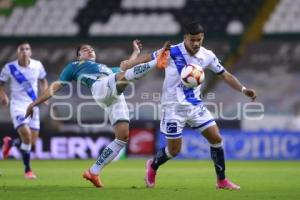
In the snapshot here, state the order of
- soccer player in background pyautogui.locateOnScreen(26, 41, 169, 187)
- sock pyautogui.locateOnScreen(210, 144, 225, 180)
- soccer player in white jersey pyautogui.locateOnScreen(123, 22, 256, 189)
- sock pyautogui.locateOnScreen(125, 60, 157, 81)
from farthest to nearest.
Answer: sock pyautogui.locateOnScreen(210, 144, 225, 180)
soccer player in white jersey pyautogui.locateOnScreen(123, 22, 256, 189)
soccer player in background pyautogui.locateOnScreen(26, 41, 169, 187)
sock pyautogui.locateOnScreen(125, 60, 157, 81)

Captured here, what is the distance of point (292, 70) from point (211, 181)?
38.4 feet

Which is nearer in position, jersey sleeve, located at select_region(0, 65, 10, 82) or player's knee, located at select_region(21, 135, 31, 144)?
player's knee, located at select_region(21, 135, 31, 144)

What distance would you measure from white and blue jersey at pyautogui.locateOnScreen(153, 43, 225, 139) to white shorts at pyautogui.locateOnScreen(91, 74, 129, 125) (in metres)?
0.70

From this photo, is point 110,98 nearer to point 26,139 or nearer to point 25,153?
point 25,153

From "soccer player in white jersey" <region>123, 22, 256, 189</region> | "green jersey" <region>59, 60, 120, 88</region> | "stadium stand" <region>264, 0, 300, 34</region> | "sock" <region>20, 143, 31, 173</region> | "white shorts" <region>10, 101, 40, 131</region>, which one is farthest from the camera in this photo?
"stadium stand" <region>264, 0, 300, 34</region>

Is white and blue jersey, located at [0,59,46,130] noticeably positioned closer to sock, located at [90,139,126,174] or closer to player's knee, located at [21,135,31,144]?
player's knee, located at [21,135,31,144]

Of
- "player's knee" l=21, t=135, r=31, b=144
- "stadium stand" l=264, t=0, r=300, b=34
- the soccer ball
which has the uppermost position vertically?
"stadium stand" l=264, t=0, r=300, b=34

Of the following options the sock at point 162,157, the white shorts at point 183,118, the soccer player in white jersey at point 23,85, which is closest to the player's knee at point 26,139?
the soccer player in white jersey at point 23,85

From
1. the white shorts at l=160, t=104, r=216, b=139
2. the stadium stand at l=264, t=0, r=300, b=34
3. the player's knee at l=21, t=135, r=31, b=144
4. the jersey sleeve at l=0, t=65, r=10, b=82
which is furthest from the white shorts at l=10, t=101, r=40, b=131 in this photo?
the stadium stand at l=264, t=0, r=300, b=34

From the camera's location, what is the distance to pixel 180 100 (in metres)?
9.49

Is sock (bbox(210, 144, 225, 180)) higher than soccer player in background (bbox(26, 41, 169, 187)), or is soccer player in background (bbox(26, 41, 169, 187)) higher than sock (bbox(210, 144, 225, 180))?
soccer player in background (bbox(26, 41, 169, 187))

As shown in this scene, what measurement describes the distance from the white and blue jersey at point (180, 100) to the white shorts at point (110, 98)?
702 mm

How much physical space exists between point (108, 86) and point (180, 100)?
101 cm

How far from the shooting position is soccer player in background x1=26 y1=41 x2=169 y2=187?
9.34 metres
